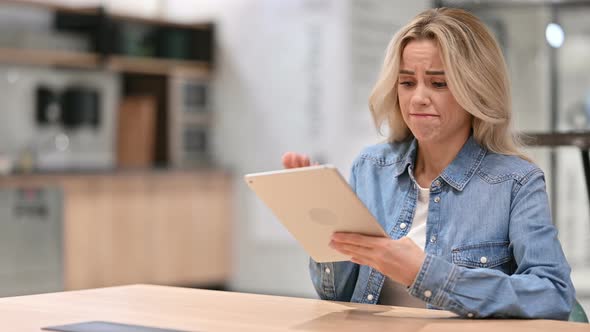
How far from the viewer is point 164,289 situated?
2400 millimetres

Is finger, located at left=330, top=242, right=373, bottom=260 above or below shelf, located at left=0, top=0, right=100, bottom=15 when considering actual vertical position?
below

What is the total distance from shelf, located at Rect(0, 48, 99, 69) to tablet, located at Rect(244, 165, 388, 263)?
5057 mm

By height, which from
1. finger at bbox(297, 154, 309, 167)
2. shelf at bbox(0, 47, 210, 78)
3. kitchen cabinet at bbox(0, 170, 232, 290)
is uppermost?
shelf at bbox(0, 47, 210, 78)

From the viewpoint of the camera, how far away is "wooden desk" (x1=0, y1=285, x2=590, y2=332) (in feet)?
6.01

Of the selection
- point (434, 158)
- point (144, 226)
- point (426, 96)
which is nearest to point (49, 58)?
point (144, 226)

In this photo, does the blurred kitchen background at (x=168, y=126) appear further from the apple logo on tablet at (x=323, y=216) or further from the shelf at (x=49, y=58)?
the apple logo on tablet at (x=323, y=216)

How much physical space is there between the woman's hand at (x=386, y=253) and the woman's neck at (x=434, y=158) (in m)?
0.44

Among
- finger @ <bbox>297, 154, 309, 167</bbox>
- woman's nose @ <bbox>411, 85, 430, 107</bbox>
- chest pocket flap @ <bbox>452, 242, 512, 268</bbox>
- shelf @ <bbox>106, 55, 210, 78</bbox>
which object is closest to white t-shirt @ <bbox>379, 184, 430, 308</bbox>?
chest pocket flap @ <bbox>452, 242, 512, 268</bbox>

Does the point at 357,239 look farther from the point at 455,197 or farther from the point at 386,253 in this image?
the point at 455,197

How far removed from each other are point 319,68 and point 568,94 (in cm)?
258

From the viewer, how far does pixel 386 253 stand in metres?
1.91

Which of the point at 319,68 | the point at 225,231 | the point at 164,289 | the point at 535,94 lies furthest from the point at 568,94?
the point at 225,231

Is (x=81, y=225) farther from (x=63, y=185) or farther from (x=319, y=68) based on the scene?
(x=319, y=68)

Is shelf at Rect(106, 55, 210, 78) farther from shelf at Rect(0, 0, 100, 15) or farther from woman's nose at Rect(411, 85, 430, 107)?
woman's nose at Rect(411, 85, 430, 107)
